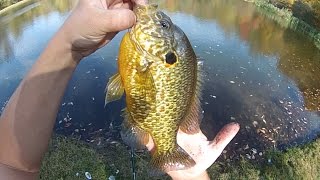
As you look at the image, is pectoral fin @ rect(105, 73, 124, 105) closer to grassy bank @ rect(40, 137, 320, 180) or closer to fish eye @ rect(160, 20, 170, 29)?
fish eye @ rect(160, 20, 170, 29)

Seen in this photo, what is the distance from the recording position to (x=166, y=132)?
1.89m

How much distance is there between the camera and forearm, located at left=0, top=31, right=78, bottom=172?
158 centimetres

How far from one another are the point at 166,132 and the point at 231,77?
9.79 metres

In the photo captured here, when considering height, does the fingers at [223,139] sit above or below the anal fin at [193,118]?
below

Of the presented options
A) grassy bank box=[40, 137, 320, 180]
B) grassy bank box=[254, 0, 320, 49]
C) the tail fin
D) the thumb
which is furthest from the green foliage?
grassy bank box=[254, 0, 320, 49]

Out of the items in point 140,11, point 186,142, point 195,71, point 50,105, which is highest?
point 140,11

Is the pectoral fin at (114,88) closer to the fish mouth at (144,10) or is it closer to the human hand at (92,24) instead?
the human hand at (92,24)

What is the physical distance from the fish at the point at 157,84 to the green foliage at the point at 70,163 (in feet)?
13.8

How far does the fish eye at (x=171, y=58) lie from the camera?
1686 mm

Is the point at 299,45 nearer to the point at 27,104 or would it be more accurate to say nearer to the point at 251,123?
the point at 251,123

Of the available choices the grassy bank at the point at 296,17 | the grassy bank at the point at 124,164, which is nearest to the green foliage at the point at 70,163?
the grassy bank at the point at 124,164

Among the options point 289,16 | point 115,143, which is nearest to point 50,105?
point 115,143

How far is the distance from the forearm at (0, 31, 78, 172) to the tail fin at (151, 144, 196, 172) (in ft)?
1.96

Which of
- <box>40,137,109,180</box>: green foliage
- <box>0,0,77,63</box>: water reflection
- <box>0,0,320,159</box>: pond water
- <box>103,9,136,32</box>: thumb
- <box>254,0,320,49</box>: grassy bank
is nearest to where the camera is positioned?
<box>103,9,136,32</box>: thumb
